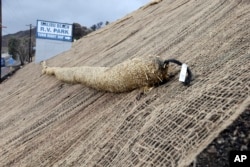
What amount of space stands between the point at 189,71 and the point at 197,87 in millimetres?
219

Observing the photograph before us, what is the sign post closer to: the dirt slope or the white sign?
the white sign

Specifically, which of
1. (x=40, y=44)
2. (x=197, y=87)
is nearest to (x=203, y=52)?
(x=197, y=87)

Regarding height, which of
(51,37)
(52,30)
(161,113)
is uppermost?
(161,113)

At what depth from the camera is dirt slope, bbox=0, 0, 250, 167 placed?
2908mm

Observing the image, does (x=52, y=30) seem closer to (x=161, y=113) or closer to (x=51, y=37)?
(x=51, y=37)

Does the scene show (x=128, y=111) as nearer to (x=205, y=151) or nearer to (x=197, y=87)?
(x=197, y=87)

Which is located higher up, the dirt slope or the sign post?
the dirt slope

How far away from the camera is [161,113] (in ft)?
11.2

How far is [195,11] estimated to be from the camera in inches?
272

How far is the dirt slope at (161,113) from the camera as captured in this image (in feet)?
9.54

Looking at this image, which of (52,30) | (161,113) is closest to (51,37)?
(52,30)

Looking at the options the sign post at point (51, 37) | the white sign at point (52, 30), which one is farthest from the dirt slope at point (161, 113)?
the white sign at point (52, 30)

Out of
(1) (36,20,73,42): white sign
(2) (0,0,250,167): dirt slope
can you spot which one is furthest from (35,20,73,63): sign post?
(2) (0,0,250,167): dirt slope

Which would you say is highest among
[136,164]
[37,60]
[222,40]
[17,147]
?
[222,40]
